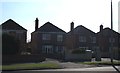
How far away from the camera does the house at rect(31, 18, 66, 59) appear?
242 feet

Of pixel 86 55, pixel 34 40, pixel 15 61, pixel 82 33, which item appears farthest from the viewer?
pixel 82 33

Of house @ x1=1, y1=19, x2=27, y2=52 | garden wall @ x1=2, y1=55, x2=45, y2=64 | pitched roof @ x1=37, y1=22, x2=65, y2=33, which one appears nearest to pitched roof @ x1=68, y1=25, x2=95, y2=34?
pitched roof @ x1=37, y1=22, x2=65, y2=33

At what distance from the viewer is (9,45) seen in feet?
162

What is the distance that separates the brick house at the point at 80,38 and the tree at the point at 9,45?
33.0m

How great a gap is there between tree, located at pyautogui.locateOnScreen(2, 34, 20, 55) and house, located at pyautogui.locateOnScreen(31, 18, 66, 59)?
75.4ft

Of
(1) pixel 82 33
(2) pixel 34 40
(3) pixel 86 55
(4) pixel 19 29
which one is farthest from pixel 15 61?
(1) pixel 82 33

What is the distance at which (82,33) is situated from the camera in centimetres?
8256

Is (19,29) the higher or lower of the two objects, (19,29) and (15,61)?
the higher

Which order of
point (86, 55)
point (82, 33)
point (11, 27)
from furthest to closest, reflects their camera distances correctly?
point (82, 33), point (11, 27), point (86, 55)

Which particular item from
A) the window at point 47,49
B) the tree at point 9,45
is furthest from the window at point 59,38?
the tree at point 9,45

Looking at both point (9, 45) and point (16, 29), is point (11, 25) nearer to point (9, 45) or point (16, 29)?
point (16, 29)

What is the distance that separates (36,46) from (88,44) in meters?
15.9

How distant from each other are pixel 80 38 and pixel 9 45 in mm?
35644

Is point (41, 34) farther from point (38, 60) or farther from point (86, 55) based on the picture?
point (38, 60)
